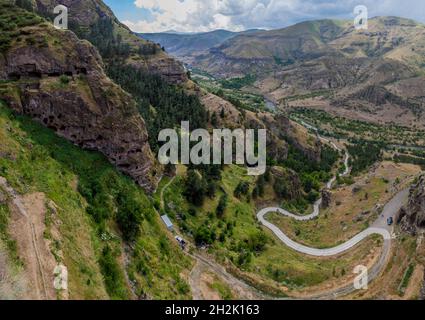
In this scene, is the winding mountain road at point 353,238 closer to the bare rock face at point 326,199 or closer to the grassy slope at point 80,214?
the bare rock face at point 326,199

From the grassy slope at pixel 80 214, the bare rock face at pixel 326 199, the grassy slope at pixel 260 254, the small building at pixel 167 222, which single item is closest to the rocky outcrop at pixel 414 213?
the grassy slope at pixel 260 254

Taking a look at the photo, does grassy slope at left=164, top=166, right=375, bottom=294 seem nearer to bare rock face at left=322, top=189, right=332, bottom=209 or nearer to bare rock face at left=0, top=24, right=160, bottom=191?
bare rock face at left=0, top=24, right=160, bottom=191

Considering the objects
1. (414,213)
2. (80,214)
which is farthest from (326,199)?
(80,214)

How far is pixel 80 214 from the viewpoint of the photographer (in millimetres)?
49750

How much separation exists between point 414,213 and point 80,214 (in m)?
68.2

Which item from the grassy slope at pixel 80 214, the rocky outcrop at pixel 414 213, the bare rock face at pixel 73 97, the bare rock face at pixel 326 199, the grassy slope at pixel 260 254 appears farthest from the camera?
the bare rock face at pixel 326 199

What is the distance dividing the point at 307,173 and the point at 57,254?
5006 inches

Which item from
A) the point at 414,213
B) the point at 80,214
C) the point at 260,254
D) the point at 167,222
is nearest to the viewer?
the point at 80,214

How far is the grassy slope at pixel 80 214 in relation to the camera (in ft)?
139

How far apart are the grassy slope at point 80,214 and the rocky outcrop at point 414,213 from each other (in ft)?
159

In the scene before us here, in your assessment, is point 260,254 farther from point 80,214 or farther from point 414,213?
point 80,214

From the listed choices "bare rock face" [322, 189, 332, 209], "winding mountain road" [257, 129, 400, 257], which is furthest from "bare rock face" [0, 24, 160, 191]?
"bare rock face" [322, 189, 332, 209]

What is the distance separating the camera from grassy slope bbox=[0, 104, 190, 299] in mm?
42250
